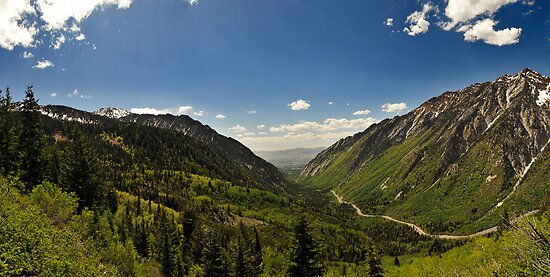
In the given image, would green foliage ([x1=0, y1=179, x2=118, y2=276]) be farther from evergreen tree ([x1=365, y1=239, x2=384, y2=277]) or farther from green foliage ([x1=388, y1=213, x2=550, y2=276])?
evergreen tree ([x1=365, y1=239, x2=384, y2=277])

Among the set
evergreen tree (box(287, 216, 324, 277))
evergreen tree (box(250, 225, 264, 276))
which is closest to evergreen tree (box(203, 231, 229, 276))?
evergreen tree (box(250, 225, 264, 276))

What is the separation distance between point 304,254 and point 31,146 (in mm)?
63722

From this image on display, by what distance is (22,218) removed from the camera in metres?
28.5

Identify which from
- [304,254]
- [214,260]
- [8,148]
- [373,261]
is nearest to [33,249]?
[304,254]

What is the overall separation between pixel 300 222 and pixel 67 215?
3419cm

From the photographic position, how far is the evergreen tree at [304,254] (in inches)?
1671

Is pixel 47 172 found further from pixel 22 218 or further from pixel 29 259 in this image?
pixel 29 259

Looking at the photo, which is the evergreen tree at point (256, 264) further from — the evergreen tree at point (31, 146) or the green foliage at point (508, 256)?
the evergreen tree at point (31, 146)

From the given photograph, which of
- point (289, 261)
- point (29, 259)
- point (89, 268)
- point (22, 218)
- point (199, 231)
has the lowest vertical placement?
point (199, 231)

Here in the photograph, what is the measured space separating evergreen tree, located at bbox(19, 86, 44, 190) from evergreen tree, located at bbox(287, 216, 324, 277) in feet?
187

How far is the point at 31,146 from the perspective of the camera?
6988 cm

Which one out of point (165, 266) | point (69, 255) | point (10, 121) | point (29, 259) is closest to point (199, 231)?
point (165, 266)

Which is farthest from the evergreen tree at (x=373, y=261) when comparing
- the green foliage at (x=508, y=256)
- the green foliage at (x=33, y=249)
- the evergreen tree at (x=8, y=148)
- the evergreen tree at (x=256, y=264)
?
the evergreen tree at (x=8, y=148)

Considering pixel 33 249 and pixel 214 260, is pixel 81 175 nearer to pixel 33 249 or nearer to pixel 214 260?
pixel 214 260
